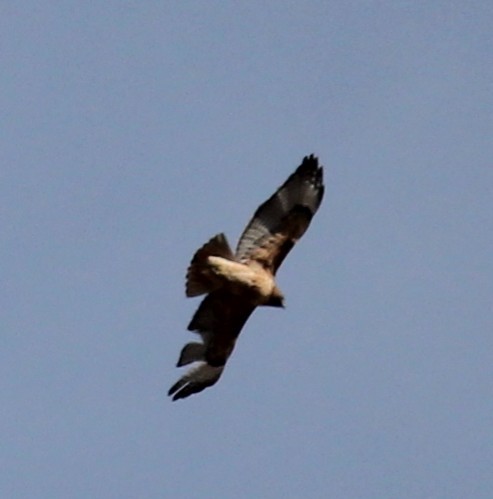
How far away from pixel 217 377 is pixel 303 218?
6.88 ft

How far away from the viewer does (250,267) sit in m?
15.1

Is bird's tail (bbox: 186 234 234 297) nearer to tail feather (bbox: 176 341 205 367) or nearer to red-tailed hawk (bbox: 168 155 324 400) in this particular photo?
red-tailed hawk (bbox: 168 155 324 400)

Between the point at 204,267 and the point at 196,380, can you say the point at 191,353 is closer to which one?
the point at 196,380

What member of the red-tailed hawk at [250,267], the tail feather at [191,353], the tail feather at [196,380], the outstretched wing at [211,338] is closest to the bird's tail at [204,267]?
the red-tailed hawk at [250,267]

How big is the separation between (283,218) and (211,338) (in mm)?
1589

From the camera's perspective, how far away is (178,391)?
16.2 m

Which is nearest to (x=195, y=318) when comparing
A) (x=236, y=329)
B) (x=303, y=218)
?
(x=236, y=329)

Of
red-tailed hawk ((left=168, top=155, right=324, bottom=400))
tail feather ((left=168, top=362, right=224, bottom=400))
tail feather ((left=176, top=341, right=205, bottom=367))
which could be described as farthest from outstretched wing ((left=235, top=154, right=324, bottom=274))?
tail feather ((left=168, top=362, right=224, bottom=400))

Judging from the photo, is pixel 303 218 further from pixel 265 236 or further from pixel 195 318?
pixel 195 318

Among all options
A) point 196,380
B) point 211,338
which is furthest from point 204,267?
point 196,380

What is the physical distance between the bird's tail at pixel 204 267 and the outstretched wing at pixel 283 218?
Result: 530 millimetres

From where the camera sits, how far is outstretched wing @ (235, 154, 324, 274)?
1524 cm

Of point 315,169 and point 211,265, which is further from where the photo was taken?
point 315,169

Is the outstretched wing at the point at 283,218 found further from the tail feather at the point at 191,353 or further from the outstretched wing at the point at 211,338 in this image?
the tail feather at the point at 191,353
